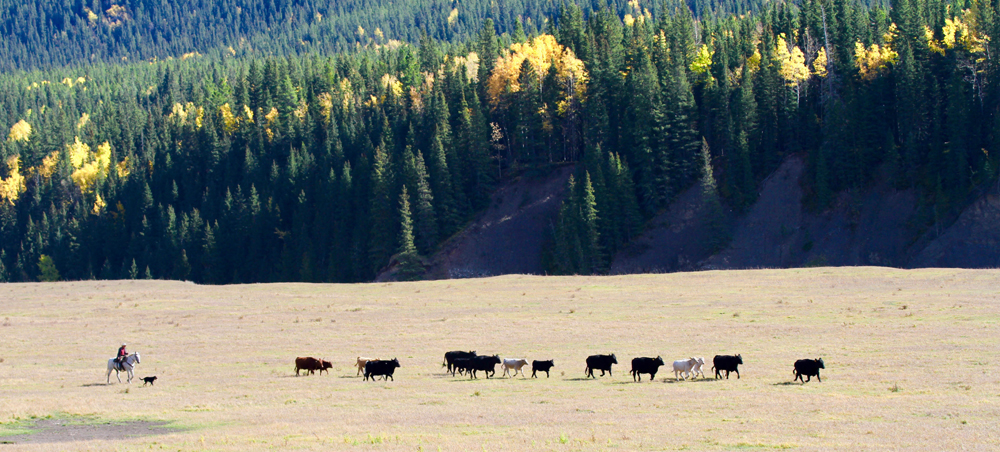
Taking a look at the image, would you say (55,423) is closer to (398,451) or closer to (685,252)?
(398,451)

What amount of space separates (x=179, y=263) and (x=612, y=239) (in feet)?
255

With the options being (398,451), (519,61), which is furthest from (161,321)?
(519,61)

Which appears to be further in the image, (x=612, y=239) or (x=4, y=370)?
(x=612, y=239)

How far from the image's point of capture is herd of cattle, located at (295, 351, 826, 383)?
1246 inches

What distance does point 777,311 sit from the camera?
4959cm

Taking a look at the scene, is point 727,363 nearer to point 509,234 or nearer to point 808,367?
point 808,367

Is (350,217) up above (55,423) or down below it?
above

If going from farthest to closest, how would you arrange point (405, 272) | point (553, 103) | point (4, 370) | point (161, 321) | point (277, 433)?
point (553, 103)
point (405, 272)
point (161, 321)
point (4, 370)
point (277, 433)

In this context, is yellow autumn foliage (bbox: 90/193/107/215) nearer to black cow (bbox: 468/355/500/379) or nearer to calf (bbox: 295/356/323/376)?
calf (bbox: 295/356/323/376)

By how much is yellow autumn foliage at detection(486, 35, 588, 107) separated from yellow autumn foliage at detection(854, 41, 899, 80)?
35.3m

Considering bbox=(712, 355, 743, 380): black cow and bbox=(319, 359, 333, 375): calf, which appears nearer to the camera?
bbox=(712, 355, 743, 380): black cow

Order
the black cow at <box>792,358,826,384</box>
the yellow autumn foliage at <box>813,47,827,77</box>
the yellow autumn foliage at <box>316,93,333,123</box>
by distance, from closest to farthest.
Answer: the black cow at <box>792,358,826,384</box>, the yellow autumn foliage at <box>813,47,827,77</box>, the yellow autumn foliage at <box>316,93,333,123</box>

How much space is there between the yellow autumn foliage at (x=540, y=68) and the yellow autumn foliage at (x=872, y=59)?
35.3m

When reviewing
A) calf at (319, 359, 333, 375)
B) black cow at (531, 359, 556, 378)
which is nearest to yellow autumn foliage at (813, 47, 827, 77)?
black cow at (531, 359, 556, 378)
